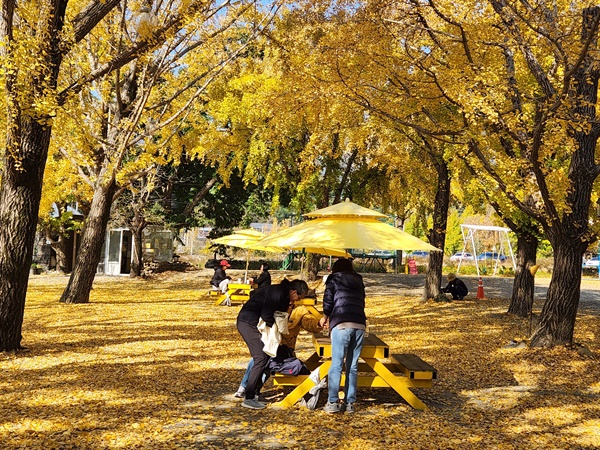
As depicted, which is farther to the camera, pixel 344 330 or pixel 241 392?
pixel 241 392

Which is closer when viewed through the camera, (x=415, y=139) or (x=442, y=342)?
(x=442, y=342)

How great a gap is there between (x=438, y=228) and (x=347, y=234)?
11.1m

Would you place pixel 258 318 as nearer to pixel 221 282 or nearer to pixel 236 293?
pixel 236 293

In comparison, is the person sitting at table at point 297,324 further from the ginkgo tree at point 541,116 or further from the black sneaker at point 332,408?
the ginkgo tree at point 541,116

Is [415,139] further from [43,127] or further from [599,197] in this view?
[43,127]

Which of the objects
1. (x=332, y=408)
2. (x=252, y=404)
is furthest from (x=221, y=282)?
(x=332, y=408)

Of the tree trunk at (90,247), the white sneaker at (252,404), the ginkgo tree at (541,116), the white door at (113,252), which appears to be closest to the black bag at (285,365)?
the white sneaker at (252,404)

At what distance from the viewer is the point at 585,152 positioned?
10.3 meters

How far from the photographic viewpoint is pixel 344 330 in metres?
6.56

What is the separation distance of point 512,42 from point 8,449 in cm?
863

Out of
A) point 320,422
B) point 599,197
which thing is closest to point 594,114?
point 599,197

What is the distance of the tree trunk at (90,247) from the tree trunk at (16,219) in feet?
26.1

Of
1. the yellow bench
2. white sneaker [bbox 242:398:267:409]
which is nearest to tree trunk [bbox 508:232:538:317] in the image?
the yellow bench

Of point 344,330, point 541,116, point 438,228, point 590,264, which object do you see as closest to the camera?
point 344,330
